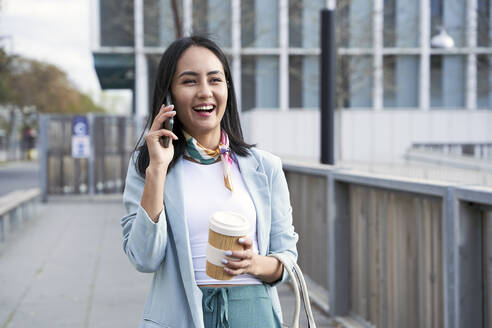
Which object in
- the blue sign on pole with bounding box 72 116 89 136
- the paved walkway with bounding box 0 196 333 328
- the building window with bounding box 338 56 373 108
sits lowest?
the paved walkway with bounding box 0 196 333 328

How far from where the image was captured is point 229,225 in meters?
1.95

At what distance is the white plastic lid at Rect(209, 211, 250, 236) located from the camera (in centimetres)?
194

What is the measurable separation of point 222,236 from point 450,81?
34955 millimetres

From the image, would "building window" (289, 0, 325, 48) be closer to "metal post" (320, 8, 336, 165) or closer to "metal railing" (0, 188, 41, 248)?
"metal railing" (0, 188, 41, 248)

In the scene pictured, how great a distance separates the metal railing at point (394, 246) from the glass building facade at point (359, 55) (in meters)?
24.4

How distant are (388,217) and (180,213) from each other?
286 cm

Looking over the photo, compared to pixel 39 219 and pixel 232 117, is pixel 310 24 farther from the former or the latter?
pixel 232 117

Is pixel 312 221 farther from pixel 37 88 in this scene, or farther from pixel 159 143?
pixel 37 88

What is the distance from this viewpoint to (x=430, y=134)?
72.2ft

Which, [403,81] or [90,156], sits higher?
[403,81]

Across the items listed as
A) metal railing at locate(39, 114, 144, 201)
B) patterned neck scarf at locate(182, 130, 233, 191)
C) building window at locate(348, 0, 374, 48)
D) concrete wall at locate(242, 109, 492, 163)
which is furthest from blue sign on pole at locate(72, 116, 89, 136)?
patterned neck scarf at locate(182, 130, 233, 191)

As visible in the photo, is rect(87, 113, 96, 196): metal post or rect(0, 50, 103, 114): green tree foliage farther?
rect(0, 50, 103, 114): green tree foliage

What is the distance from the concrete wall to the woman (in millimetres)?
17780

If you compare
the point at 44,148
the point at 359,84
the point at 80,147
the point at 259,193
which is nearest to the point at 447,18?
the point at 359,84
